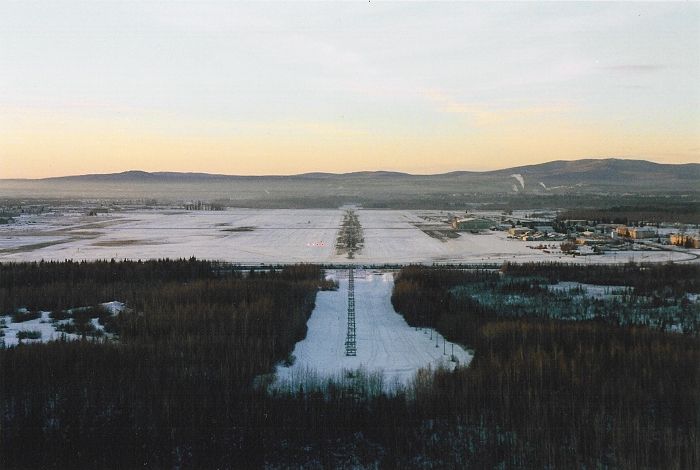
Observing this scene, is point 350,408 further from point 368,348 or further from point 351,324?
point 351,324

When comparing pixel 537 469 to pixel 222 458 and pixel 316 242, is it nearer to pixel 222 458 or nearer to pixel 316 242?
pixel 222 458

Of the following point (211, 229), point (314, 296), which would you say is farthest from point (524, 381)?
point (211, 229)

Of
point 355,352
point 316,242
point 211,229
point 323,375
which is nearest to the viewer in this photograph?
point 323,375

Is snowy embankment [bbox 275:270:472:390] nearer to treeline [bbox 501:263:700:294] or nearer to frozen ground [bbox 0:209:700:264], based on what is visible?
treeline [bbox 501:263:700:294]

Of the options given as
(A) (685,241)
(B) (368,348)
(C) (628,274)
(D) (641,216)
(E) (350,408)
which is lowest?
(B) (368,348)

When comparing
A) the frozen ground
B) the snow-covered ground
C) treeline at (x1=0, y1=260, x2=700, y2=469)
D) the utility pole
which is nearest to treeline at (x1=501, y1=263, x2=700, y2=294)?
the frozen ground

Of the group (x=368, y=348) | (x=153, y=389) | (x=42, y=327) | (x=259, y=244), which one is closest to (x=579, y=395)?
(x=368, y=348)
